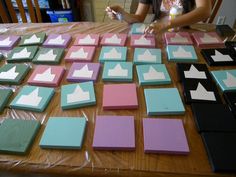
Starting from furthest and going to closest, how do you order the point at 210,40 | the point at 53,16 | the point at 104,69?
the point at 53,16
the point at 210,40
the point at 104,69

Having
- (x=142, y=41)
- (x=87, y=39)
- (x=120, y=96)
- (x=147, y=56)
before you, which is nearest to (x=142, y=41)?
(x=142, y=41)

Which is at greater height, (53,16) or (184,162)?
(184,162)

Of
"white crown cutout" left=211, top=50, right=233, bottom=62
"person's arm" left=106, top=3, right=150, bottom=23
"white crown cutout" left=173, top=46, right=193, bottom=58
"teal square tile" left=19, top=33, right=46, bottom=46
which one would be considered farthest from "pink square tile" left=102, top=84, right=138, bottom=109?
"person's arm" left=106, top=3, right=150, bottom=23

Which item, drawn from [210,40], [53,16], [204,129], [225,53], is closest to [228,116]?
[204,129]

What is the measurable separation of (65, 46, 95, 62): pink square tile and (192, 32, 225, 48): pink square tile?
0.49 metres

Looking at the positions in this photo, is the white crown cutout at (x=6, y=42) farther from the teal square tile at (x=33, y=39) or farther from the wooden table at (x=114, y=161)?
the wooden table at (x=114, y=161)

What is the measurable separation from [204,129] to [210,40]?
1.80 feet

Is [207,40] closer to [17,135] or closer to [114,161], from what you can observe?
[114,161]

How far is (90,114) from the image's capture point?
61 centimetres

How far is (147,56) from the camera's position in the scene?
0.83 metres

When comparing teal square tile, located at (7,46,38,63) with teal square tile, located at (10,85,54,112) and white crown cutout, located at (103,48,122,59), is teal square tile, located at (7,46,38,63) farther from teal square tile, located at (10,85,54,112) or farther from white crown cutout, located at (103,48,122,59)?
white crown cutout, located at (103,48,122,59)

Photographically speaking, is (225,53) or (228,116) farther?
(225,53)

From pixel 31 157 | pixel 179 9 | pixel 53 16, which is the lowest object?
pixel 53 16

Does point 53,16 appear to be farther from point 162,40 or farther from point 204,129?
point 204,129
